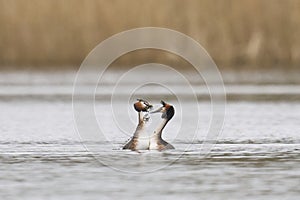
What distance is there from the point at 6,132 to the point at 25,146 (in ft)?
3.83

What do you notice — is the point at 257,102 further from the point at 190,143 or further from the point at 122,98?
the point at 190,143

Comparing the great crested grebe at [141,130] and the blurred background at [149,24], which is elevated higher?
the blurred background at [149,24]

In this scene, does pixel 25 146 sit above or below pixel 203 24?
below

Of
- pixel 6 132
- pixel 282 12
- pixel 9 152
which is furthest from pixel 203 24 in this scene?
pixel 9 152

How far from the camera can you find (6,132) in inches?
439

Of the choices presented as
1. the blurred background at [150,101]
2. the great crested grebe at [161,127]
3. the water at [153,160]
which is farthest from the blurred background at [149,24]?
the great crested grebe at [161,127]

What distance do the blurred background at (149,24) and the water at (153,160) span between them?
345cm

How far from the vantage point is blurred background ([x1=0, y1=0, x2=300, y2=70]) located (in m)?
17.4

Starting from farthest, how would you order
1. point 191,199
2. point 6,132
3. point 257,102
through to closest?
1. point 257,102
2. point 6,132
3. point 191,199

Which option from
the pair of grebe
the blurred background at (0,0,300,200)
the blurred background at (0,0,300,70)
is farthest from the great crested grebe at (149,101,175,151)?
the blurred background at (0,0,300,70)

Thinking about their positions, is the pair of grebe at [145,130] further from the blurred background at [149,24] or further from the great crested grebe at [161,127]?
the blurred background at [149,24]

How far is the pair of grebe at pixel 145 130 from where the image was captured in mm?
9289

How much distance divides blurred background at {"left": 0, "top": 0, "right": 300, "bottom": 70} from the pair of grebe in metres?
7.86

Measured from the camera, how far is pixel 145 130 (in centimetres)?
938
